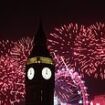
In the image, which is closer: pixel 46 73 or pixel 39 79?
pixel 39 79

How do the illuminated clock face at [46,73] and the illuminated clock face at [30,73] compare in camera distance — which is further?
the illuminated clock face at [46,73]

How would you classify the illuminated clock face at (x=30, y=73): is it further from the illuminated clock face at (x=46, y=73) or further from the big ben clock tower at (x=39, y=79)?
the illuminated clock face at (x=46, y=73)

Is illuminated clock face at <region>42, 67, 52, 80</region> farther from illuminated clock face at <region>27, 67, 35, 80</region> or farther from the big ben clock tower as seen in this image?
illuminated clock face at <region>27, 67, 35, 80</region>

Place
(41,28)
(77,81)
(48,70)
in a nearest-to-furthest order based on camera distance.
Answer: (77,81)
(48,70)
(41,28)

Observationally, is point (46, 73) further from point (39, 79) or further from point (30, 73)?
point (39, 79)

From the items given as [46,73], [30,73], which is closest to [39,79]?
[30,73]

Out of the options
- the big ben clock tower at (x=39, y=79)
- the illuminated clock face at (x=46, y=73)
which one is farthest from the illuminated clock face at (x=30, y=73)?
the illuminated clock face at (x=46, y=73)

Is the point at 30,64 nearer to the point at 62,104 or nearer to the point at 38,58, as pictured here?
the point at 38,58

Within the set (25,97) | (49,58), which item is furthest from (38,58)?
(25,97)
